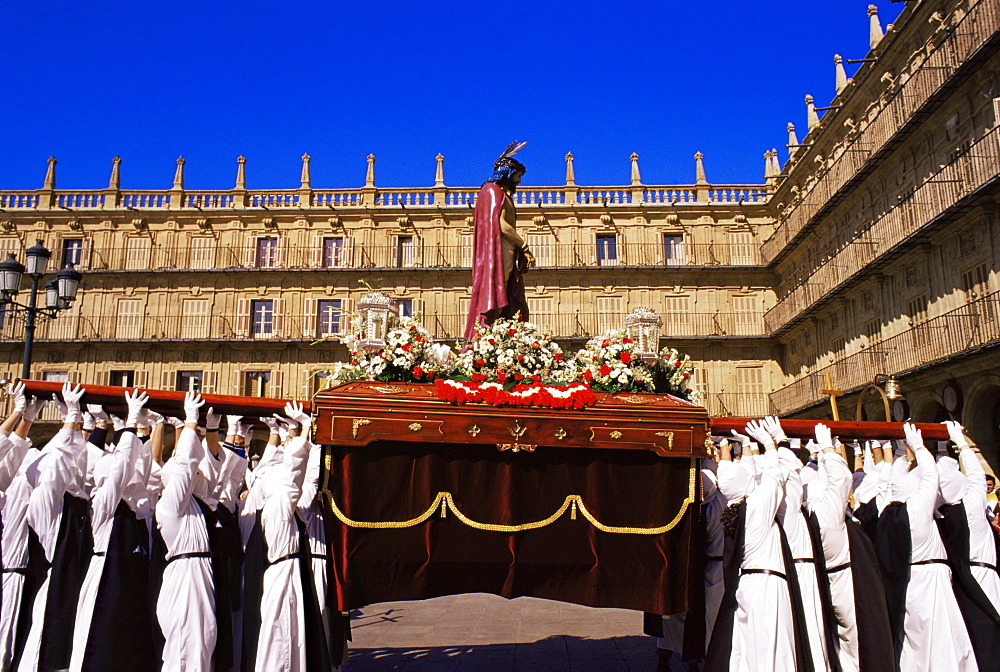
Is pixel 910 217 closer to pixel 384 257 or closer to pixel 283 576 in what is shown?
pixel 283 576

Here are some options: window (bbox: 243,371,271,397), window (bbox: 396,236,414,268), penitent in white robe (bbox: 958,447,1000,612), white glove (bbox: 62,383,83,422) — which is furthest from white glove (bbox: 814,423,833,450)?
window (bbox: 243,371,271,397)

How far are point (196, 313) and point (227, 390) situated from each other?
13.1 feet

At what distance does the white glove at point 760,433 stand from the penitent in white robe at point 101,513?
14.3 feet

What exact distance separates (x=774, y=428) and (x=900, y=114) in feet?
59.8

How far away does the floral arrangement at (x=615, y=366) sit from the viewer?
5.69m

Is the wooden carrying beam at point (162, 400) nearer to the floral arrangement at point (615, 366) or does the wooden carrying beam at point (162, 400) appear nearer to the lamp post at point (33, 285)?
the floral arrangement at point (615, 366)

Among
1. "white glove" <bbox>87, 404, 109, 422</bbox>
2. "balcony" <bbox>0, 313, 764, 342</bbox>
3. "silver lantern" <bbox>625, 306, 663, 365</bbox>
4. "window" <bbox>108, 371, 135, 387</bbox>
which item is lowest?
"white glove" <bbox>87, 404, 109, 422</bbox>

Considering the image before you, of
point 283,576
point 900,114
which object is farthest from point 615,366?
point 900,114

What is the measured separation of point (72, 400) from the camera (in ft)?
16.1

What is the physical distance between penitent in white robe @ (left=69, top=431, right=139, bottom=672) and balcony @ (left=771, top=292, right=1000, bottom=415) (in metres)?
13.1

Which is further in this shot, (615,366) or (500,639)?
(500,639)

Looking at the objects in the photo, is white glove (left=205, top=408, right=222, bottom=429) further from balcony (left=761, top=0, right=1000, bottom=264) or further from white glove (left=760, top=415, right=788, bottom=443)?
balcony (left=761, top=0, right=1000, bottom=264)

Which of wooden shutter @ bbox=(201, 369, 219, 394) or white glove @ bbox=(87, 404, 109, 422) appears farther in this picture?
wooden shutter @ bbox=(201, 369, 219, 394)

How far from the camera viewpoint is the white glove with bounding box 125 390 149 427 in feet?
16.4
